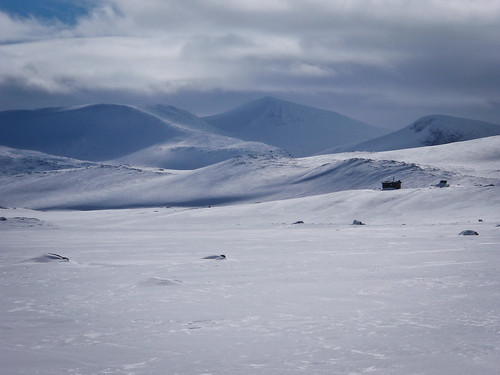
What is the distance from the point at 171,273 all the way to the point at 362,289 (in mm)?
3743

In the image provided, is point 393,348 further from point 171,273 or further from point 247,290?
point 171,273

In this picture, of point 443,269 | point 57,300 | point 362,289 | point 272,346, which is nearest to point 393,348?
point 272,346

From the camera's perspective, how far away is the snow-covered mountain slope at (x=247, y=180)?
65.2 m

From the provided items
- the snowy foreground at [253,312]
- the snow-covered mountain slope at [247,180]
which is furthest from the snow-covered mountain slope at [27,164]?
the snowy foreground at [253,312]

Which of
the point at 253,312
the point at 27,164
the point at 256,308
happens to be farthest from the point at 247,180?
the point at 27,164

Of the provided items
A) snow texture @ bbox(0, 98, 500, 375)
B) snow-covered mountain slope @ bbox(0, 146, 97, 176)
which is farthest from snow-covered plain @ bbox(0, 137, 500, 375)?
snow-covered mountain slope @ bbox(0, 146, 97, 176)

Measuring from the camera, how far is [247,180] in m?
80.2

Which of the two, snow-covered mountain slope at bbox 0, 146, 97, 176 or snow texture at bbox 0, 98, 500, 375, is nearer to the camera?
snow texture at bbox 0, 98, 500, 375

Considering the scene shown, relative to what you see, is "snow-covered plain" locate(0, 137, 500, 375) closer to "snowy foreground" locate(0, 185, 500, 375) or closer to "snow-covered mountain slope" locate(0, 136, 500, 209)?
"snowy foreground" locate(0, 185, 500, 375)

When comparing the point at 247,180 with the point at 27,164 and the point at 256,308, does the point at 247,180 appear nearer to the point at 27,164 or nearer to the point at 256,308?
the point at 256,308

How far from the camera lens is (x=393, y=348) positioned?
19.2 ft

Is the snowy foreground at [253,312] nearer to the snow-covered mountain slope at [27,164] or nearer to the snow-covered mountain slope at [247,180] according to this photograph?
the snow-covered mountain slope at [247,180]

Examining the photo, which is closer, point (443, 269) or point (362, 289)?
point (362, 289)

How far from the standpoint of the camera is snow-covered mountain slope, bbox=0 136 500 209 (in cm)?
6519
